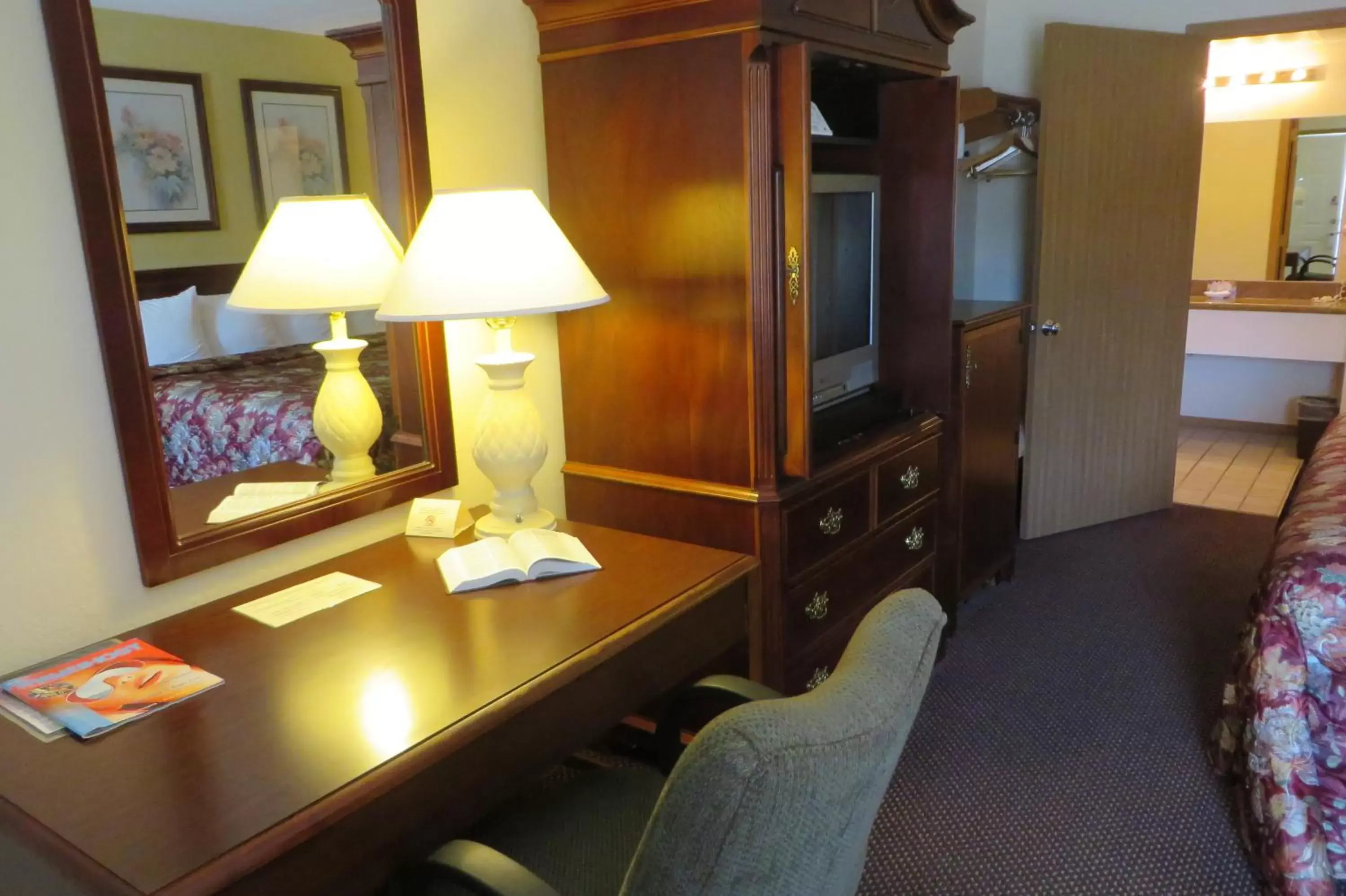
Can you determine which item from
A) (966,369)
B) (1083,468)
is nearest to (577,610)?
(966,369)

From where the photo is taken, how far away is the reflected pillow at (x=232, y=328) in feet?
5.16

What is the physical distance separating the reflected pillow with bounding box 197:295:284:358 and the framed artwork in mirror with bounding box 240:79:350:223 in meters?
0.16

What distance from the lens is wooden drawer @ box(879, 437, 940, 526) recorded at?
2414 mm

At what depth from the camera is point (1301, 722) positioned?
1.89 m

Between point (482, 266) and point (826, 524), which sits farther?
point (826, 524)

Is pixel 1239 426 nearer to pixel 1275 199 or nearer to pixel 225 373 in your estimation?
pixel 1275 199

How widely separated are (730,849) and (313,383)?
4.08 feet

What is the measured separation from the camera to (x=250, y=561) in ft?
5.47

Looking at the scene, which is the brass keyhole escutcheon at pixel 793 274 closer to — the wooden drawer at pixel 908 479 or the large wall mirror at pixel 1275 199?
the wooden drawer at pixel 908 479

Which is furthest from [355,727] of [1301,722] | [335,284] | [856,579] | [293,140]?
[1301,722]

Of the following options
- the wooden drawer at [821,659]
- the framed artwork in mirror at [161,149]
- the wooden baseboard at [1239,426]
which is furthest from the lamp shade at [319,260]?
the wooden baseboard at [1239,426]

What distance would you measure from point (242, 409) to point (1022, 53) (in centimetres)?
350

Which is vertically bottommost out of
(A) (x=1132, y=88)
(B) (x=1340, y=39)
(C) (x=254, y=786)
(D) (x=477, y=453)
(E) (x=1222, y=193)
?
(C) (x=254, y=786)

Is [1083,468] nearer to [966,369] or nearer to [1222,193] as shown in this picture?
[966,369]
